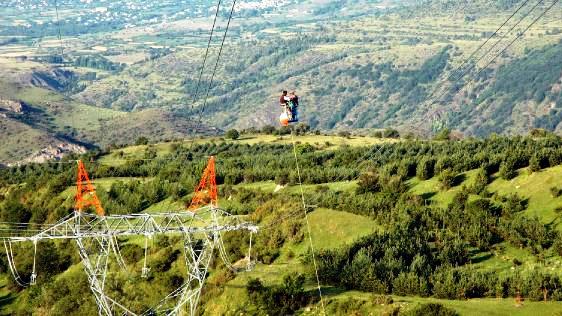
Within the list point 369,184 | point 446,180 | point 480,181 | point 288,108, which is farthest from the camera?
point 369,184

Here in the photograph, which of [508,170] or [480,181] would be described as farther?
[508,170]

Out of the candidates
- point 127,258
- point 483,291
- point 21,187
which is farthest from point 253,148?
point 483,291

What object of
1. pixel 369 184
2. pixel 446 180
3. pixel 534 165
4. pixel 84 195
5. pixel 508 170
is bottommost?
pixel 84 195

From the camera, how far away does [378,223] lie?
192 feet

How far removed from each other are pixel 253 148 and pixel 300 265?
95982mm

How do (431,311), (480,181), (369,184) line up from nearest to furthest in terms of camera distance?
(431,311) < (480,181) < (369,184)

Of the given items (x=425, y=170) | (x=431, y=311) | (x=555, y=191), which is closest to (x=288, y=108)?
(x=431, y=311)

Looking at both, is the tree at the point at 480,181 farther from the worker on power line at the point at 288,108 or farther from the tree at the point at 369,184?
the worker on power line at the point at 288,108

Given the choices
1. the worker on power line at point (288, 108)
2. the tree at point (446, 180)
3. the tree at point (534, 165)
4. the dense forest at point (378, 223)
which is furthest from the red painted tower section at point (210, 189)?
the tree at point (534, 165)

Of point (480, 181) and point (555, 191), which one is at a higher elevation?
point (555, 191)

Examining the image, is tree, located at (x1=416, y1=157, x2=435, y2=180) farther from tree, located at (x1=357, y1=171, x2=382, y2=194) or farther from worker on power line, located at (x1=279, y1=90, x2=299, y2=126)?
worker on power line, located at (x1=279, y1=90, x2=299, y2=126)

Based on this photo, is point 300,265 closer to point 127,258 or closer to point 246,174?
point 127,258

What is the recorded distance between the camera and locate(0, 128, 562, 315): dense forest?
45312 millimetres

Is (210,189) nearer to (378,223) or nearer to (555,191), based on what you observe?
(378,223)
